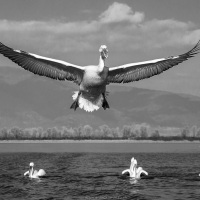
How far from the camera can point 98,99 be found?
16953 mm

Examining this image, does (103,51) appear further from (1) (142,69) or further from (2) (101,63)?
(1) (142,69)

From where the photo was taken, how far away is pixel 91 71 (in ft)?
53.9

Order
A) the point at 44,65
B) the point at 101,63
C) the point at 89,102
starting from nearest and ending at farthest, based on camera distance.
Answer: the point at 101,63 → the point at 89,102 → the point at 44,65

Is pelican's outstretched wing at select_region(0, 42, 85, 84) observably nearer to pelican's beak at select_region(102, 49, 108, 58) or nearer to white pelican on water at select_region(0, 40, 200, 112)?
white pelican on water at select_region(0, 40, 200, 112)

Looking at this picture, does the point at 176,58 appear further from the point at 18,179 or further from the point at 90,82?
the point at 18,179

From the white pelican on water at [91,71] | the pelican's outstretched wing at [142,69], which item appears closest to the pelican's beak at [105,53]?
the white pelican on water at [91,71]

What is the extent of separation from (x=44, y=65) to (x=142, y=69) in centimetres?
353

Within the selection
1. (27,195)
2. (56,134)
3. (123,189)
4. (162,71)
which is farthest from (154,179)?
(56,134)

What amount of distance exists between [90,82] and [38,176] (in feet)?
84.1

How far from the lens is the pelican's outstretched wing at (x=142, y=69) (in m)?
17.7

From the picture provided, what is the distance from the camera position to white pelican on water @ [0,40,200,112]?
53.5 ft

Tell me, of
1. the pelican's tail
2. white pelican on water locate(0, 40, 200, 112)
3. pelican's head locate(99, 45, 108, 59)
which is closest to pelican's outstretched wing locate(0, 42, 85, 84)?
white pelican on water locate(0, 40, 200, 112)

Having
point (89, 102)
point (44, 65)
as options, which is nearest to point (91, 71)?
point (89, 102)

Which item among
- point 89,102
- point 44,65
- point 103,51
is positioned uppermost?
point 103,51
